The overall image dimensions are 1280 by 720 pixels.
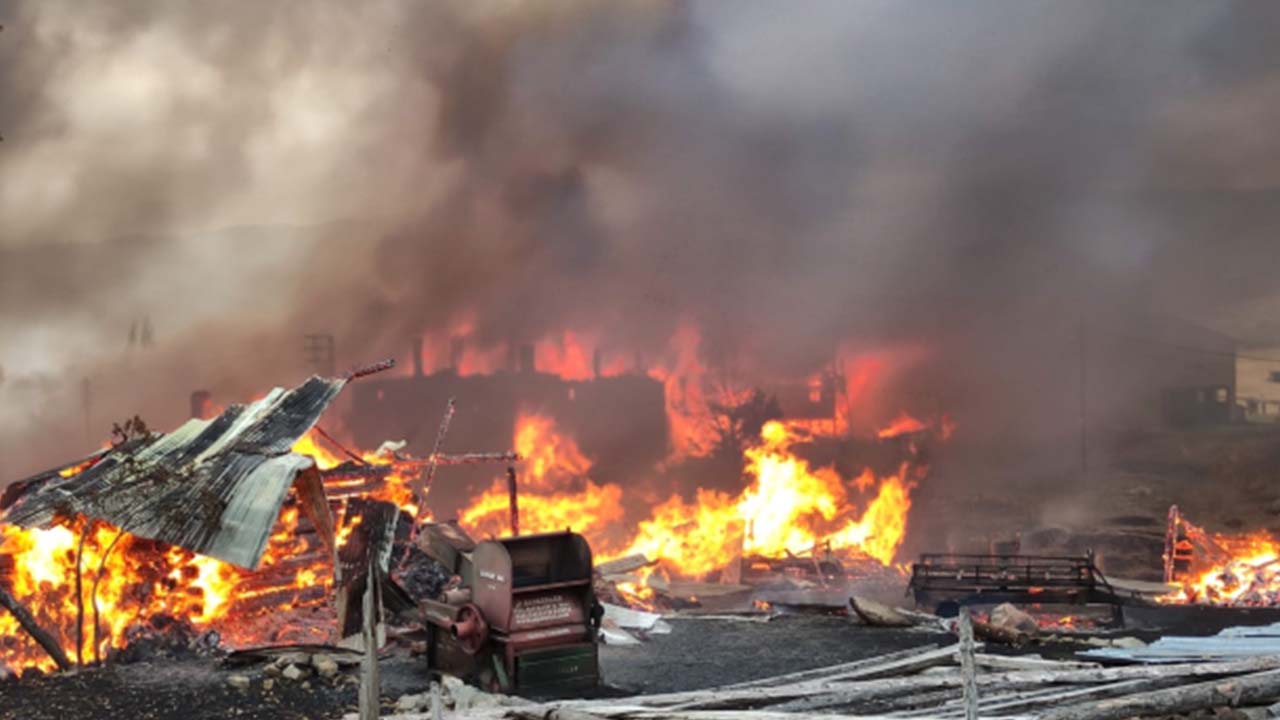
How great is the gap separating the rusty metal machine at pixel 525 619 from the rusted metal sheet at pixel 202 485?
3.18 meters

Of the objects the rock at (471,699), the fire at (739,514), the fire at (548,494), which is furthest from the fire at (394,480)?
the fire at (548,494)

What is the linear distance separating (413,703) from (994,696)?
6043 millimetres

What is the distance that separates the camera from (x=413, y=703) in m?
11.9

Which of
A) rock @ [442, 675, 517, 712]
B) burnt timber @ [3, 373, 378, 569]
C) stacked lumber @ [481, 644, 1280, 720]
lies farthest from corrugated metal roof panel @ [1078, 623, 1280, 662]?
burnt timber @ [3, 373, 378, 569]

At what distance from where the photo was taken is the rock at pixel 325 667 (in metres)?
13.5

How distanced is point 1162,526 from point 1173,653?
111 feet

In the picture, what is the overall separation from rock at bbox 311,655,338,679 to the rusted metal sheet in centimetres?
172

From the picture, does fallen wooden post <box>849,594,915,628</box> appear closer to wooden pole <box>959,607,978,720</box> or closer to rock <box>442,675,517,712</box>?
rock <box>442,675,517,712</box>

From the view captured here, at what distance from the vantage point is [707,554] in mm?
38375

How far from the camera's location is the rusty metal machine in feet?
42.6

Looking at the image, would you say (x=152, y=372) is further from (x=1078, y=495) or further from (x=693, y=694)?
(x=693, y=694)

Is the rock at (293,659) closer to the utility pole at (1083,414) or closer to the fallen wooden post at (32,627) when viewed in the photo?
the fallen wooden post at (32,627)

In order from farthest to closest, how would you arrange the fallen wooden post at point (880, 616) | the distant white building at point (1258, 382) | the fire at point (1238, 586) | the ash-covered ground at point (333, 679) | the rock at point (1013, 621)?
the distant white building at point (1258, 382), the fire at point (1238, 586), the fallen wooden post at point (880, 616), the rock at point (1013, 621), the ash-covered ground at point (333, 679)

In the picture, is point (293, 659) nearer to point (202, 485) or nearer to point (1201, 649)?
point (202, 485)
